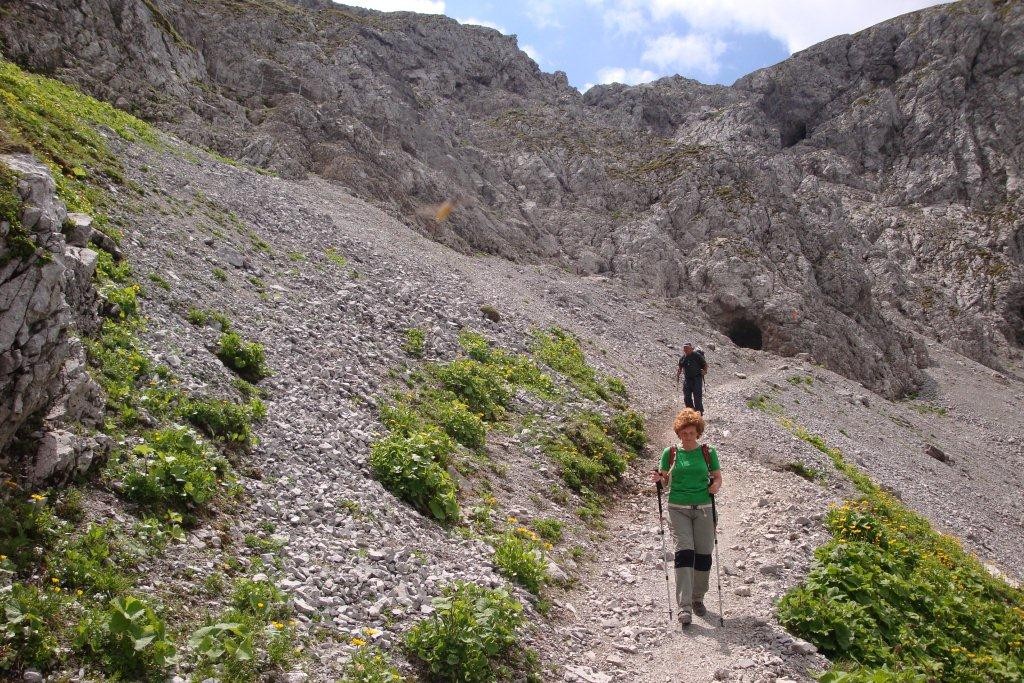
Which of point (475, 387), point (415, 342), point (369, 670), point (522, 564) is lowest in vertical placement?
point (369, 670)

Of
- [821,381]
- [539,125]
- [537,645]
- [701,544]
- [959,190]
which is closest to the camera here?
[537,645]

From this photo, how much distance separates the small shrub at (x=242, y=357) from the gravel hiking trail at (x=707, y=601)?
8.10 m

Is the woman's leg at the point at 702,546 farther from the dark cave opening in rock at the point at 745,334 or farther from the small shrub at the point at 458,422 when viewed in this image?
the dark cave opening in rock at the point at 745,334

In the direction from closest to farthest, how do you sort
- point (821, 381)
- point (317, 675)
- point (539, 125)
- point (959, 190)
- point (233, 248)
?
point (317, 675) → point (233, 248) → point (821, 381) → point (539, 125) → point (959, 190)

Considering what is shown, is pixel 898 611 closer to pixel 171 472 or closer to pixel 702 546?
pixel 702 546

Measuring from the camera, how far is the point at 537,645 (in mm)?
9211

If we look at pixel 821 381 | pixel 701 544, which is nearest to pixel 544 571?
pixel 701 544

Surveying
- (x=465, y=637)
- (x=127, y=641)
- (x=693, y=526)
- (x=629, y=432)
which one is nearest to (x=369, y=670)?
(x=465, y=637)

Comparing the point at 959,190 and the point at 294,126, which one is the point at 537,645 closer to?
the point at 294,126

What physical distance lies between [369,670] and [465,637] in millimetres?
1345

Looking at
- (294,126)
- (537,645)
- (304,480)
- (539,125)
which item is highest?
(539,125)

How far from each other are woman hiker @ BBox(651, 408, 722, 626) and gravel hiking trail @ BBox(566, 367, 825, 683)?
51 cm

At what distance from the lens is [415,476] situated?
465 inches

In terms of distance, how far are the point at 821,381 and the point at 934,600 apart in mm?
32963
